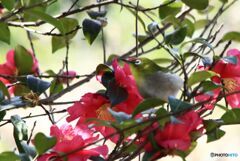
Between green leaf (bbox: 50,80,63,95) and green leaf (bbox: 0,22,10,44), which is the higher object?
green leaf (bbox: 0,22,10,44)

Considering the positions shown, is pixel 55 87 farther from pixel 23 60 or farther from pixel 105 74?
pixel 105 74

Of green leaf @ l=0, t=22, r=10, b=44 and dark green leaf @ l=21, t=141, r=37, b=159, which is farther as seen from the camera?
green leaf @ l=0, t=22, r=10, b=44

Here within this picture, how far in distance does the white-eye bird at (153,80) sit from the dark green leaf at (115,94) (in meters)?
0.03

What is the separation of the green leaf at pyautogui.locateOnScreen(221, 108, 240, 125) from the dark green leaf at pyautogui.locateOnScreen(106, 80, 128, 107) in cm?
14

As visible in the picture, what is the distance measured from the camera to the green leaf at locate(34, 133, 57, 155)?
705mm

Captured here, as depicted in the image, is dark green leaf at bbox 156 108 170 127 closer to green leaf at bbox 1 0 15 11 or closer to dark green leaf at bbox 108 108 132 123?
dark green leaf at bbox 108 108 132 123

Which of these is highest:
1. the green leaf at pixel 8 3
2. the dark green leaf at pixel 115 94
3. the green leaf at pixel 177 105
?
the green leaf at pixel 8 3

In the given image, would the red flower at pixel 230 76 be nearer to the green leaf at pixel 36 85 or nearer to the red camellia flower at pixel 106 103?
the red camellia flower at pixel 106 103

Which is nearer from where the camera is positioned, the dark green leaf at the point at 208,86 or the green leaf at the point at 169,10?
the dark green leaf at the point at 208,86

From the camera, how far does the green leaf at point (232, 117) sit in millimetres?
747

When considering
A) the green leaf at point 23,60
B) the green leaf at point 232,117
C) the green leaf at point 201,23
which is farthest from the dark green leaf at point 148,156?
the green leaf at point 201,23

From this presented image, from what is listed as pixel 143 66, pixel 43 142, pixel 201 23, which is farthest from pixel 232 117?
pixel 201 23

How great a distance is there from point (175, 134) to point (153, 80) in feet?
0.27

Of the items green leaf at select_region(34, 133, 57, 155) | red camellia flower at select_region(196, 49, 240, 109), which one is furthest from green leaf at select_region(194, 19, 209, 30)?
green leaf at select_region(34, 133, 57, 155)
